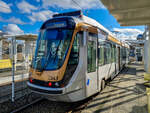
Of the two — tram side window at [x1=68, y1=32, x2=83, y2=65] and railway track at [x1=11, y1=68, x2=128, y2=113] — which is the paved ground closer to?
railway track at [x1=11, y1=68, x2=128, y2=113]

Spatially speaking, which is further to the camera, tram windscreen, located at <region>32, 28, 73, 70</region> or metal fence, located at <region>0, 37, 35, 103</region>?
metal fence, located at <region>0, 37, 35, 103</region>

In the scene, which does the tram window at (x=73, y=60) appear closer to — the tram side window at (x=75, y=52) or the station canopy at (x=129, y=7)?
the tram side window at (x=75, y=52)

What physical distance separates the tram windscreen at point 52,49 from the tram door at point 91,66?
3.44 ft

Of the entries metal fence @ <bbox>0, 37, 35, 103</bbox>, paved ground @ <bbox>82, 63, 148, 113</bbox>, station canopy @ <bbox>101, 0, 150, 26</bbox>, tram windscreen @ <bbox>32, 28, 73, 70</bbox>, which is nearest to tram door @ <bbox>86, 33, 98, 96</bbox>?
paved ground @ <bbox>82, 63, 148, 113</bbox>

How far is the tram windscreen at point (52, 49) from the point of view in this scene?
164 inches

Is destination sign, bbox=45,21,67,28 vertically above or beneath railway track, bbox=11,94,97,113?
above

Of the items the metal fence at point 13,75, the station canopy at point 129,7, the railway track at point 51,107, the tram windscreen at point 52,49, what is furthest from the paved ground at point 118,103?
the station canopy at point 129,7

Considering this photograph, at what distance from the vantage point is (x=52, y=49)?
14.1ft

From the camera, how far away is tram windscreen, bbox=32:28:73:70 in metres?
4.16

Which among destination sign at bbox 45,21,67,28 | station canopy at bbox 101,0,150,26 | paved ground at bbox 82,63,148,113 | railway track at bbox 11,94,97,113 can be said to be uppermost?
station canopy at bbox 101,0,150,26

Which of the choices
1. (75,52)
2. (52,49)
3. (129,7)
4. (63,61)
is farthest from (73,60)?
(129,7)

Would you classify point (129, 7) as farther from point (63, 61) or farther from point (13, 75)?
point (13, 75)

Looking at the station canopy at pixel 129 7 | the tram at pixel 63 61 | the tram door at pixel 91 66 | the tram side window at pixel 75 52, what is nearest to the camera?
the tram at pixel 63 61

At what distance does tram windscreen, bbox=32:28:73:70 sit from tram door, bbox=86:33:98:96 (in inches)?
41.3
